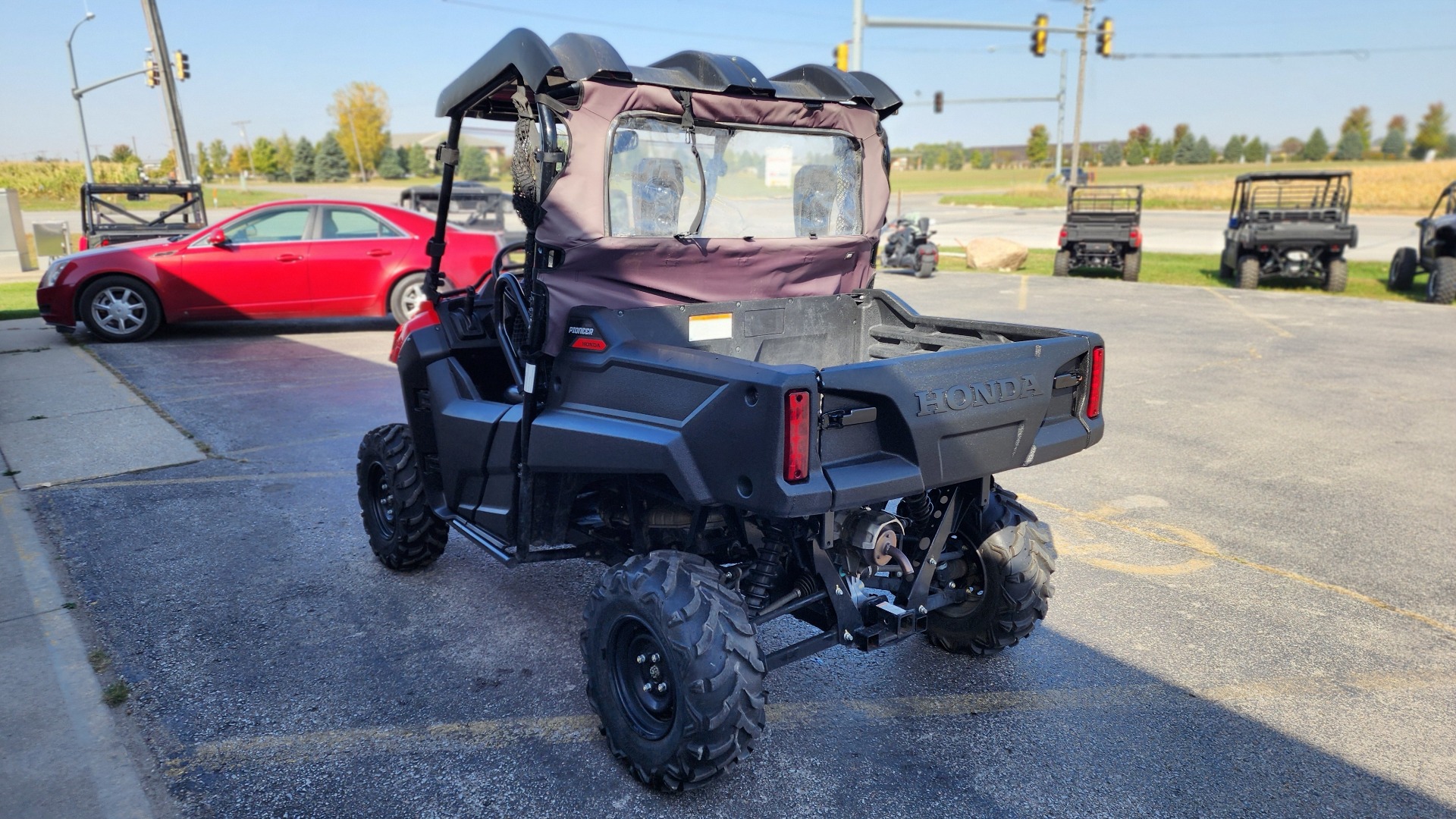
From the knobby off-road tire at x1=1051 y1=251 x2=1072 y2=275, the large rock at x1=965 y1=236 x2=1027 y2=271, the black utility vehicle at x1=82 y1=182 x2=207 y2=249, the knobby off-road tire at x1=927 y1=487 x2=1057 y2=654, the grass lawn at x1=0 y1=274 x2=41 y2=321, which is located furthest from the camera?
the large rock at x1=965 y1=236 x2=1027 y2=271

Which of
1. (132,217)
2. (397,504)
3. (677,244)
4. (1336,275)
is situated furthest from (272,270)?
(1336,275)

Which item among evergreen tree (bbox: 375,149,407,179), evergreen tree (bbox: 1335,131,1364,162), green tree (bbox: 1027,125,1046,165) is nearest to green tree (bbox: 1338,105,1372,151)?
evergreen tree (bbox: 1335,131,1364,162)

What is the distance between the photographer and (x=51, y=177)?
4581cm

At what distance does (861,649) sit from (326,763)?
1788mm

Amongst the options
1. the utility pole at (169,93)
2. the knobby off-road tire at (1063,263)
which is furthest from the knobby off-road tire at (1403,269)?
the utility pole at (169,93)

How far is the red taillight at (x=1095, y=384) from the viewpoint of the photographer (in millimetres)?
3504

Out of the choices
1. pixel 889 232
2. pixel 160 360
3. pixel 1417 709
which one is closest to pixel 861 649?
pixel 1417 709

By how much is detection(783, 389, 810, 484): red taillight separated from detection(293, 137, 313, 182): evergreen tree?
86.0m

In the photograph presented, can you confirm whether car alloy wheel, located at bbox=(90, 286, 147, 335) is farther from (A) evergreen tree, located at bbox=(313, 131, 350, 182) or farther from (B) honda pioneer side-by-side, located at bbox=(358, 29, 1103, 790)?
(A) evergreen tree, located at bbox=(313, 131, 350, 182)

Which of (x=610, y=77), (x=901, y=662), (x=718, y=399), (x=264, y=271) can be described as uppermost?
(x=610, y=77)

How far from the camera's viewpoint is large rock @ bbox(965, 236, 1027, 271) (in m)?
19.7

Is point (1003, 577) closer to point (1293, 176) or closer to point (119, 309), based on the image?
point (119, 309)

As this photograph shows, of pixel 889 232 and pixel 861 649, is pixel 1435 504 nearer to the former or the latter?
pixel 861 649

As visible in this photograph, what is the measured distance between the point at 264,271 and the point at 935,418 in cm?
1011
